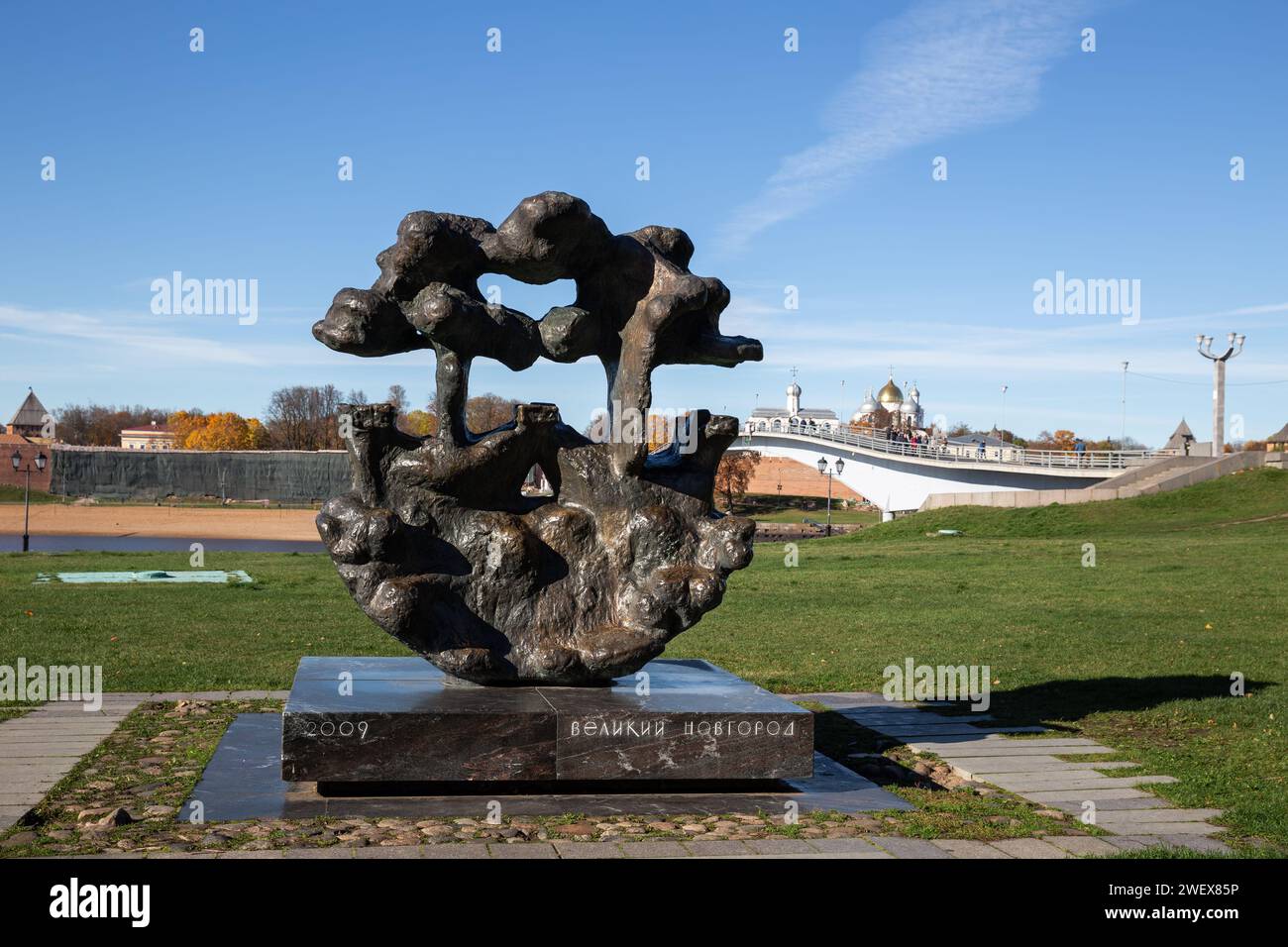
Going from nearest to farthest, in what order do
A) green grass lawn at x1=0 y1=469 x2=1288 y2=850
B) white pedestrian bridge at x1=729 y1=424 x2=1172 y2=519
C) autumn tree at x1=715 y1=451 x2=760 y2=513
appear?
green grass lawn at x1=0 y1=469 x2=1288 y2=850
white pedestrian bridge at x1=729 y1=424 x2=1172 y2=519
autumn tree at x1=715 y1=451 x2=760 y2=513

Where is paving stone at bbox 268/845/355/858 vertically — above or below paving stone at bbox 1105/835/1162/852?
above

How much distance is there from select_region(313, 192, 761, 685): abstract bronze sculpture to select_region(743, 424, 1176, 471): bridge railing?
41201 mm

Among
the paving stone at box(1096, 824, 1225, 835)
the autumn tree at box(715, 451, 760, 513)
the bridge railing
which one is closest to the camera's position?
the paving stone at box(1096, 824, 1225, 835)

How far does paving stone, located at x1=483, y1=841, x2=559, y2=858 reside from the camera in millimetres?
6180

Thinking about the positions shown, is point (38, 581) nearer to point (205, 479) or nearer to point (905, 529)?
point (905, 529)

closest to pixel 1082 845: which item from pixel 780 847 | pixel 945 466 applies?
pixel 780 847

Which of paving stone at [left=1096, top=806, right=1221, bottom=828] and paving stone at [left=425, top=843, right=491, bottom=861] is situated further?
paving stone at [left=1096, top=806, right=1221, bottom=828]

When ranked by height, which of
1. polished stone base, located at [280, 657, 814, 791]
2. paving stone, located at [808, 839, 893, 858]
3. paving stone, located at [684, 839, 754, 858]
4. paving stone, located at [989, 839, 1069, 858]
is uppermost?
polished stone base, located at [280, 657, 814, 791]

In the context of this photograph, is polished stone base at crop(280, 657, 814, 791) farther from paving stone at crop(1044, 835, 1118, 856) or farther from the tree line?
the tree line

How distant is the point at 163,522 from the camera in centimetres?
5709

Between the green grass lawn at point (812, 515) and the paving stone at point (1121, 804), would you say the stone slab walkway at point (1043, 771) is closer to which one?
the paving stone at point (1121, 804)

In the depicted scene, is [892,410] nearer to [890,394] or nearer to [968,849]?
[890,394]
